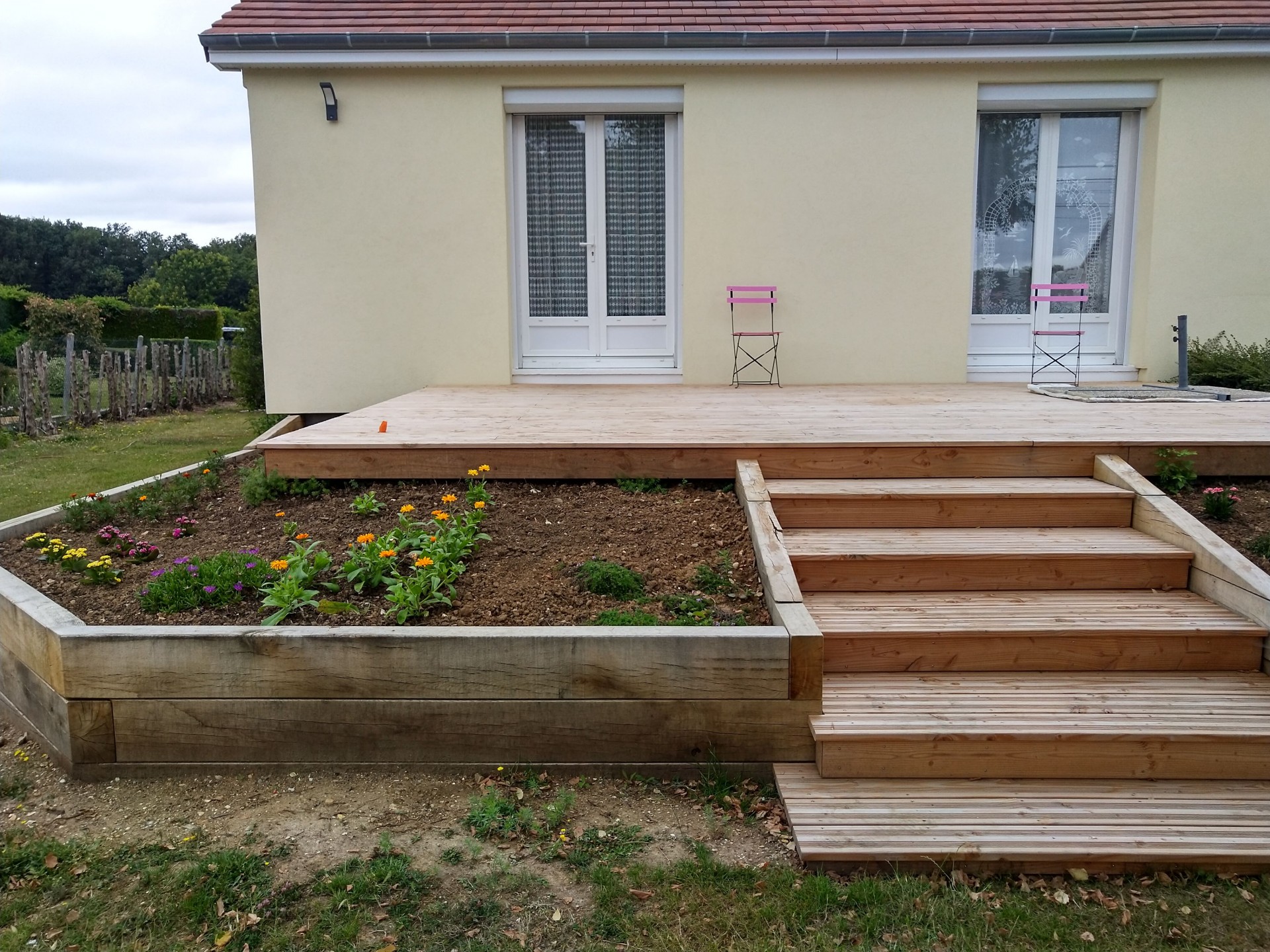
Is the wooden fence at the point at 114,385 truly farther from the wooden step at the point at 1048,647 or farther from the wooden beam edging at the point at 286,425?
the wooden step at the point at 1048,647

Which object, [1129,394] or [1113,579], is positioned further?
[1129,394]

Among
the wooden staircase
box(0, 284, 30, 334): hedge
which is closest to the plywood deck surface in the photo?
the wooden staircase

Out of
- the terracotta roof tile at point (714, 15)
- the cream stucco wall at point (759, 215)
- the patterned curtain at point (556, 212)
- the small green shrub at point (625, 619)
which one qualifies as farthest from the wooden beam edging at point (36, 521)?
the terracotta roof tile at point (714, 15)

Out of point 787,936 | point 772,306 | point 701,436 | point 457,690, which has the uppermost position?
point 772,306

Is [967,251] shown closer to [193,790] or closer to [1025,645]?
[1025,645]

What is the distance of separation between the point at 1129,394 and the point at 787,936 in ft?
18.9

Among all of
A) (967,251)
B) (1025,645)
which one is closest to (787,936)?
(1025,645)

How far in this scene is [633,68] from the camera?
25.3 feet

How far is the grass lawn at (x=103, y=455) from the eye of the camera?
748 centimetres

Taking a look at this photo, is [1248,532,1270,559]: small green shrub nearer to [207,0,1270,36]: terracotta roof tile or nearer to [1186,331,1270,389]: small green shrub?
[1186,331,1270,389]: small green shrub

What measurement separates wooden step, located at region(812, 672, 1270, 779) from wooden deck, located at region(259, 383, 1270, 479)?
1.71 m

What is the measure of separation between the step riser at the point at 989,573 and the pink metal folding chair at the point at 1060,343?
474 cm

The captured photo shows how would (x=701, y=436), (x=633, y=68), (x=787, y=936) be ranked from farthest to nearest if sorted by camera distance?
(x=633, y=68)
(x=701, y=436)
(x=787, y=936)

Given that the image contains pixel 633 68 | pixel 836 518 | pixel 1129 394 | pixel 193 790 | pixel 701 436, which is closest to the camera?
pixel 193 790
